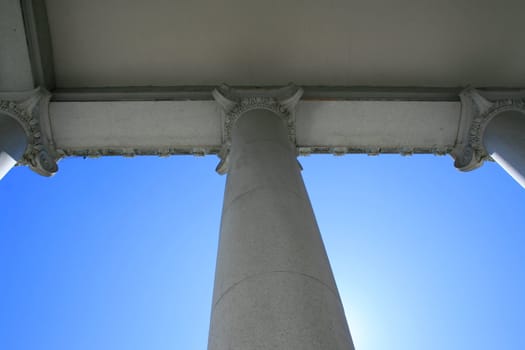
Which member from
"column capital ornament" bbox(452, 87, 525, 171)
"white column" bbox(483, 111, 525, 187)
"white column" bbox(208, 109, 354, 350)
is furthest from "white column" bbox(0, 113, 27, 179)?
"column capital ornament" bbox(452, 87, 525, 171)

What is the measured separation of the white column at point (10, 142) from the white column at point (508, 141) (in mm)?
31623

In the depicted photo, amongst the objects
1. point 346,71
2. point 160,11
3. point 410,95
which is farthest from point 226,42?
point 410,95

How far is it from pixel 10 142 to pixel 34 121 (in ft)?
11.0

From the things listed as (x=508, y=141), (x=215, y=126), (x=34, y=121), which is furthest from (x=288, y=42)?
(x=34, y=121)

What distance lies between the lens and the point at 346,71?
114 ft

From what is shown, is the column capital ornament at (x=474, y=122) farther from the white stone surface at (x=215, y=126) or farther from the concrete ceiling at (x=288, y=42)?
the concrete ceiling at (x=288, y=42)

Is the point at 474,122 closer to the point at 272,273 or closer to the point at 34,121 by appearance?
the point at 272,273

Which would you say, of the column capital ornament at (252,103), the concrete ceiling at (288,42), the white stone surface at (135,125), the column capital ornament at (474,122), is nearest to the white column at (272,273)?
the column capital ornament at (252,103)

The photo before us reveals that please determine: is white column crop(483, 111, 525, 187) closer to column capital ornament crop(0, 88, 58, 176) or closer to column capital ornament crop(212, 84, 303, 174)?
column capital ornament crop(212, 84, 303, 174)

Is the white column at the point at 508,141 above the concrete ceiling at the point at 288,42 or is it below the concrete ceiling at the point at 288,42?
below

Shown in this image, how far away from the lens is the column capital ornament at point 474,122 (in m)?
30.2

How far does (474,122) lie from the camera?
103 ft

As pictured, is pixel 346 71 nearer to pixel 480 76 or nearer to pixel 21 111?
pixel 480 76

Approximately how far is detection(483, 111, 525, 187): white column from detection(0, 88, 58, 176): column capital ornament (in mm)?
31982
